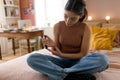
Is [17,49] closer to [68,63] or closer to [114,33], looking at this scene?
[114,33]

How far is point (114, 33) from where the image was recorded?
2740 mm

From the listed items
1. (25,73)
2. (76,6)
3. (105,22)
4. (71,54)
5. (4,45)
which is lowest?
(4,45)

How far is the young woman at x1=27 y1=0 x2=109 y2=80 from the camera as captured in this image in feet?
4.52

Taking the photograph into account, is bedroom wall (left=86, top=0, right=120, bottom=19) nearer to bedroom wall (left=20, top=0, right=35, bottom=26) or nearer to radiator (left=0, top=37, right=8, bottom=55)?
bedroom wall (left=20, top=0, right=35, bottom=26)

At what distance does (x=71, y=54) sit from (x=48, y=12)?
3.11m

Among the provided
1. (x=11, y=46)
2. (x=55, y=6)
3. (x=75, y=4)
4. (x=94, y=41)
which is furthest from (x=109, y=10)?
(x=11, y=46)

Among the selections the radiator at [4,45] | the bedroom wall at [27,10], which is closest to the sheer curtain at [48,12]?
the bedroom wall at [27,10]

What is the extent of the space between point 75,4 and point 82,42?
37 cm

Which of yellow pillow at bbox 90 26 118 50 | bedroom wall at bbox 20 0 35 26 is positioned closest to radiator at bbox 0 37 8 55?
bedroom wall at bbox 20 0 35 26

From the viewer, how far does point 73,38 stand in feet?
5.95

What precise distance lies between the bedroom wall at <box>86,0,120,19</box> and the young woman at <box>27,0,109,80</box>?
1650mm

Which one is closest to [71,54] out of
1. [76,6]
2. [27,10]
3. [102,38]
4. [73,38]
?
[73,38]

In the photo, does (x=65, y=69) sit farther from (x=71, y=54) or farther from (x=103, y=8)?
(x=103, y=8)

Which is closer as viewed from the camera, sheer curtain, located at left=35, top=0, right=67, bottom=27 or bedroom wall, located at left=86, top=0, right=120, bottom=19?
bedroom wall, located at left=86, top=0, right=120, bottom=19
